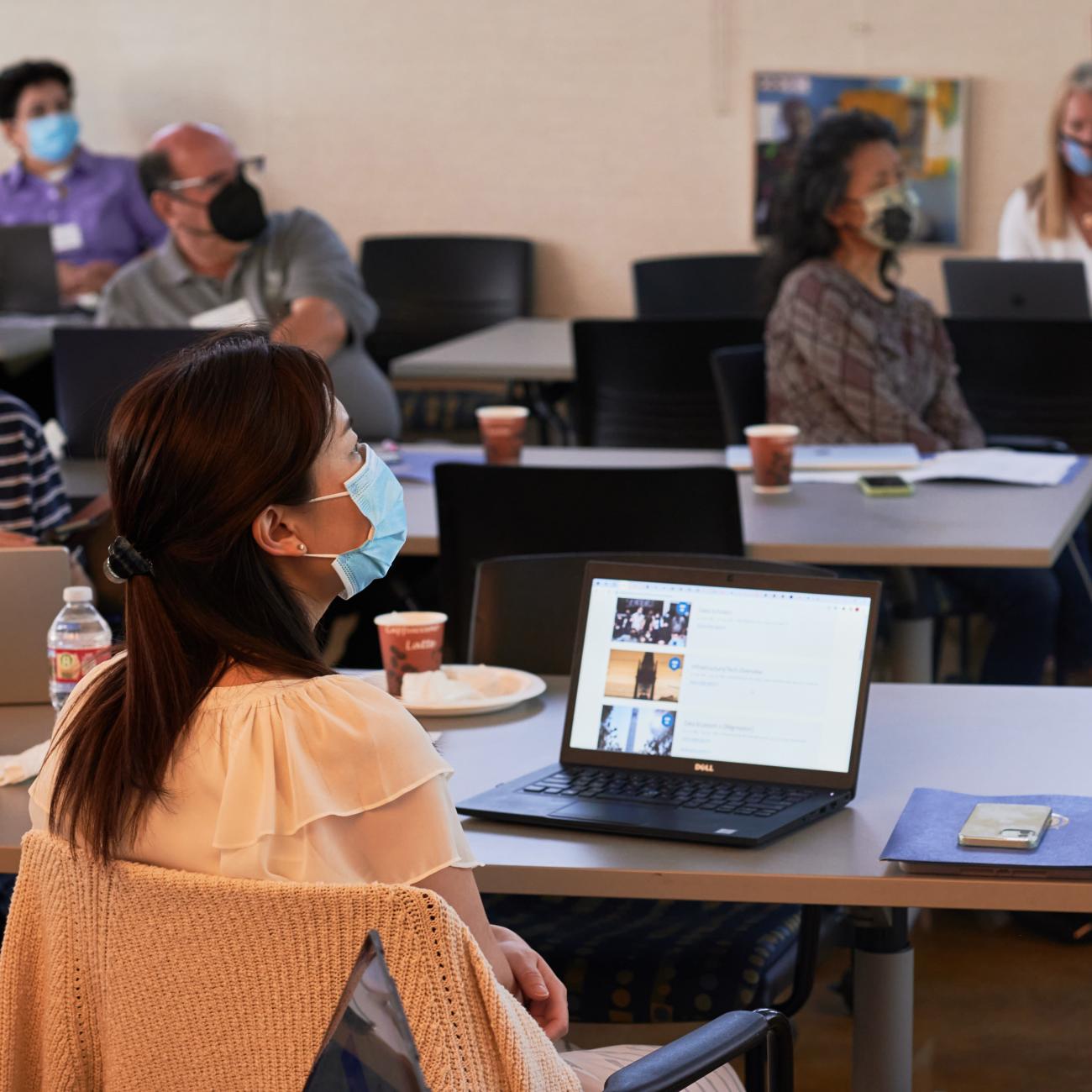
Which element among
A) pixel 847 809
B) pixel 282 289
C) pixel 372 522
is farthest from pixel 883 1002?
pixel 282 289

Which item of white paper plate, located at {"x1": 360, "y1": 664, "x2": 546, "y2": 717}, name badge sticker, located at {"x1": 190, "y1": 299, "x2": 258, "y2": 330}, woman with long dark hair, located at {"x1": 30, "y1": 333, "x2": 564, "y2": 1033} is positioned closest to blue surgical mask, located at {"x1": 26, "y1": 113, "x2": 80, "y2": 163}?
name badge sticker, located at {"x1": 190, "y1": 299, "x2": 258, "y2": 330}

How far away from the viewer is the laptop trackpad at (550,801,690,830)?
161 centimetres

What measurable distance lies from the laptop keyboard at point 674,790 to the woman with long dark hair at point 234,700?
1.31 ft

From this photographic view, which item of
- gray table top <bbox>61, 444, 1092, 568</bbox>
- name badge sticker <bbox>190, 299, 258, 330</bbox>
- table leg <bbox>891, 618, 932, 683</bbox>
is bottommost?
table leg <bbox>891, 618, 932, 683</bbox>

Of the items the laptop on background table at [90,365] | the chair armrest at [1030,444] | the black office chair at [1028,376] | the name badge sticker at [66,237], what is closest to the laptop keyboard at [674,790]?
the chair armrest at [1030,444]

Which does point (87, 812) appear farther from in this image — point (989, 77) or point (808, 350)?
point (989, 77)

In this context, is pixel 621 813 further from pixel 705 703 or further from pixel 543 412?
pixel 543 412

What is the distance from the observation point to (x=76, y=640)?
1.97 metres

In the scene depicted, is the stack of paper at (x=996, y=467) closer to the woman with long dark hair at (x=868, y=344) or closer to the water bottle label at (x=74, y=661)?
the woman with long dark hair at (x=868, y=344)

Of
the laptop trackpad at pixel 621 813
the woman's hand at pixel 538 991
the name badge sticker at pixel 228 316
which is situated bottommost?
the woman's hand at pixel 538 991

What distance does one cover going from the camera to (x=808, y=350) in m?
3.55

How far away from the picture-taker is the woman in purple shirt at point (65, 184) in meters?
6.50

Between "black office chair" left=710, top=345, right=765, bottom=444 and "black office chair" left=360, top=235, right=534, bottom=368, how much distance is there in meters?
3.24

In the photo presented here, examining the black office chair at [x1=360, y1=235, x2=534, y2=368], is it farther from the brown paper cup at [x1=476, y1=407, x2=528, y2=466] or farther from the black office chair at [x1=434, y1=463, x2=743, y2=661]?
the black office chair at [x1=434, y1=463, x2=743, y2=661]
